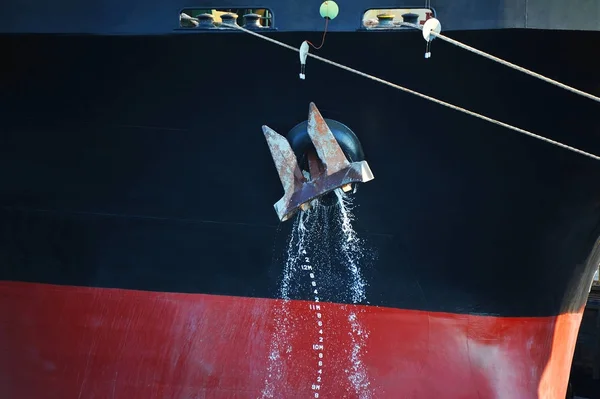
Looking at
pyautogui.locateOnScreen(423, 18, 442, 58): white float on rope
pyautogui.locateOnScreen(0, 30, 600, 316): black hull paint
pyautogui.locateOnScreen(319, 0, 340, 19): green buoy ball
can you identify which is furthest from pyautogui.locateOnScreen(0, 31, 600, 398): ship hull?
pyautogui.locateOnScreen(423, 18, 442, 58): white float on rope

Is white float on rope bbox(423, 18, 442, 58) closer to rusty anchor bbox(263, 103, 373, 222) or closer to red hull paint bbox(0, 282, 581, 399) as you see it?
rusty anchor bbox(263, 103, 373, 222)

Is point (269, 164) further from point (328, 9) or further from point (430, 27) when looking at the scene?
point (430, 27)

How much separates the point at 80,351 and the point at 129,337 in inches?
15.9

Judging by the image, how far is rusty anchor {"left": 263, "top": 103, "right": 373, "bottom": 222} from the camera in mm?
3664

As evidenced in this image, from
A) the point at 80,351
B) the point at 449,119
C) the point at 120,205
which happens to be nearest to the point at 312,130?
the point at 449,119

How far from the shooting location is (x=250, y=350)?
15.4 feet

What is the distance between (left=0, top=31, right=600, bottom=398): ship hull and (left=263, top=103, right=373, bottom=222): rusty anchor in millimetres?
381

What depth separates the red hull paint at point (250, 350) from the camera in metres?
4.60

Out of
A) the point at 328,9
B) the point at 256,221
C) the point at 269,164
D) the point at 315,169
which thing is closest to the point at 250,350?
the point at 256,221

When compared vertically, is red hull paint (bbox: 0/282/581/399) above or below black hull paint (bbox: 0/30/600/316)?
below

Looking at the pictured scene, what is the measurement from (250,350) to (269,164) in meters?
1.31

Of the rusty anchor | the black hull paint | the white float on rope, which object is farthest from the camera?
the black hull paint

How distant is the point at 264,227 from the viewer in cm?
459

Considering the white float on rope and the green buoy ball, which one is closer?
the white float on rope
